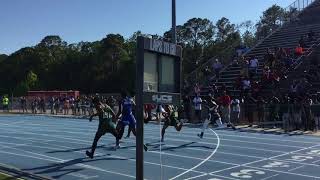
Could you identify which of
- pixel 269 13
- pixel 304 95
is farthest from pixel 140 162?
pixel 269 13

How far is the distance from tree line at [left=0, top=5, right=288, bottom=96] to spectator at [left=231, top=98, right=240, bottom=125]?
3521 cm

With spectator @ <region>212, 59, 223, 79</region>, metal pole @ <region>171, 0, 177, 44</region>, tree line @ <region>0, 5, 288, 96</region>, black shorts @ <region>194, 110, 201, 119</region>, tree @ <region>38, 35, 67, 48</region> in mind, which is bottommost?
black shorts @ <region>194, 110, 201, 119</region>

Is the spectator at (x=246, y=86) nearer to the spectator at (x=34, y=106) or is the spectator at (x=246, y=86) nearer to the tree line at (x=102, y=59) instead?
the spectator at (x=34, y=106)

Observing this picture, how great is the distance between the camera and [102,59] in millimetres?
71000

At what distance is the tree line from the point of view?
223 feet

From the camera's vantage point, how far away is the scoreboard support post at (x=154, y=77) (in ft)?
24.6

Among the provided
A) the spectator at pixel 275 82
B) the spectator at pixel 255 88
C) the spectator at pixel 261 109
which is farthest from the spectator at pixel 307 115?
the spectator at pixel 275 82

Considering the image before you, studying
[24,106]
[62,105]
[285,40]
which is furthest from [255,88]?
[24,106]

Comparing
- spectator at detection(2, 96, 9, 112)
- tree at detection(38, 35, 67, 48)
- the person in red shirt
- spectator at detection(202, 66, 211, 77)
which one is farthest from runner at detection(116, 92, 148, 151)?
tree at detection(38, 35, 67, 48)

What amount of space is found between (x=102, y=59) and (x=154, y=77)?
6374cm

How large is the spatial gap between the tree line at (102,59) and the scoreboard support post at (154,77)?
5356 centimetres

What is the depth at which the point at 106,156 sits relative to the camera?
15.6 meters

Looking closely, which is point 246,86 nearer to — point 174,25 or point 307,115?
point 307,115

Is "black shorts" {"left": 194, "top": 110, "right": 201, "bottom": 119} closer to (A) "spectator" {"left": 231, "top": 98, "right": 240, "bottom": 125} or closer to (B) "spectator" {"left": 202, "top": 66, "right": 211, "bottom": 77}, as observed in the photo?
(A) "spectator" {"left": 231, "top": 98, "right": 240, "bottom": 125}
